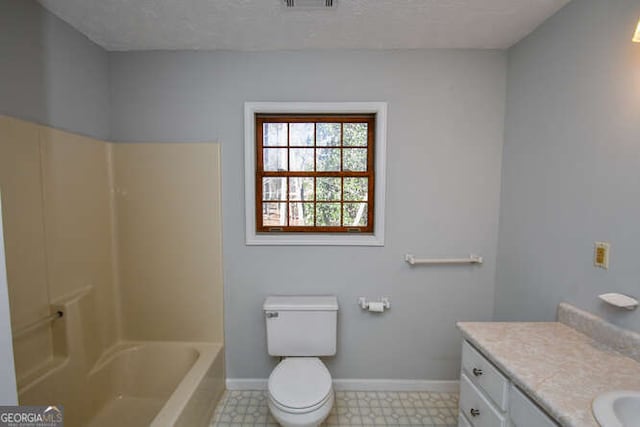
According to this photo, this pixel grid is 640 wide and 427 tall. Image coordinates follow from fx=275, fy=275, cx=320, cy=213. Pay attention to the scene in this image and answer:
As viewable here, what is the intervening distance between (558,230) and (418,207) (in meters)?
0.76

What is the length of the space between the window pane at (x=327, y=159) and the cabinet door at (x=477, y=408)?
Answer: 4.81ft

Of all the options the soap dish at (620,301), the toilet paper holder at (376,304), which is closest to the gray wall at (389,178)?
the toilet paper holder at (376,304)

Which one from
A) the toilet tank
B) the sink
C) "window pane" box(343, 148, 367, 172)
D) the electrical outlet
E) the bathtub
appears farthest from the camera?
"window pane" box(343, 148, 367, 172)

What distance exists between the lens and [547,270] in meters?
1.53

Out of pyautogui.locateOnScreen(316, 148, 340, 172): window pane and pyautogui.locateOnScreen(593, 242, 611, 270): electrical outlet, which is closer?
pyautogui.locateOnScreen(593, 242, 611, 270): electrical outlet

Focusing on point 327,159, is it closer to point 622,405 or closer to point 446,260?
point 446,260

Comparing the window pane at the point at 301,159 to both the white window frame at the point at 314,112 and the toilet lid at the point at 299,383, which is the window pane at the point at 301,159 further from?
the toilet lid at the point at 299,383

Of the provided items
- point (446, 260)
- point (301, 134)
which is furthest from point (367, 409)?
point (301, 134)

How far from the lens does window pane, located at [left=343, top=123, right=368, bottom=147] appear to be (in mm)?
2025

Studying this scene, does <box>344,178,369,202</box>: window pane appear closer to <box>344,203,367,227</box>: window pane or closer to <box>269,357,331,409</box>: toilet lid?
<box>344,203,367,227</box>: window pane

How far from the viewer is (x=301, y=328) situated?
1826 mm

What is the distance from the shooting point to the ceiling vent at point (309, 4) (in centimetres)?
141

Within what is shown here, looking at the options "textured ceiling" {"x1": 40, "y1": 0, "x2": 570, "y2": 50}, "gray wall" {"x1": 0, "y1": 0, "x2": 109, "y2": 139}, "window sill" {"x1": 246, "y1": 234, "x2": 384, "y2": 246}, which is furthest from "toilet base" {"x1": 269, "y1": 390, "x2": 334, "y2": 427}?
"textured ceiling" {"x1": 40, "y1": 0, "x2": 570, "y2": 50}

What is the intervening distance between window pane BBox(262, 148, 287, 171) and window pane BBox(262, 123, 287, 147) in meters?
0.05
